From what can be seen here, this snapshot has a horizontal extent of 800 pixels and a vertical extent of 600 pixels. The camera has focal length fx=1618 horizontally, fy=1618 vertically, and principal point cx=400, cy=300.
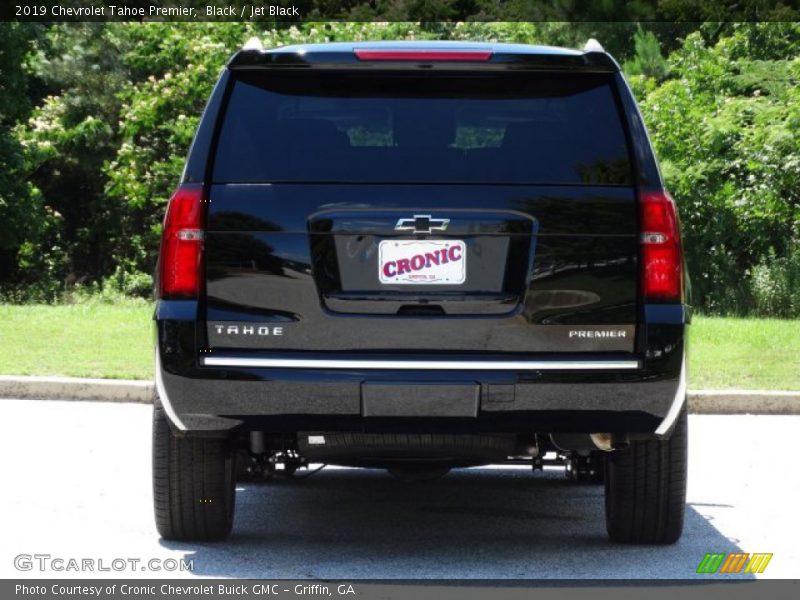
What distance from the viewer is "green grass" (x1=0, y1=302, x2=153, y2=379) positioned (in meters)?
13.6

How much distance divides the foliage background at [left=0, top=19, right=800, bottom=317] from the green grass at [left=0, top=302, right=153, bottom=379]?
9.78 meters

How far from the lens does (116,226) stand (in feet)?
142

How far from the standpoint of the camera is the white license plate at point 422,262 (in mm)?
5879

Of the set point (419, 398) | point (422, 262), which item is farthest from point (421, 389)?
point (422, 262)

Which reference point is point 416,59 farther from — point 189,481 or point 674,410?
point 189,481

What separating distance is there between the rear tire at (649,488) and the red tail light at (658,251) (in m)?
0.69

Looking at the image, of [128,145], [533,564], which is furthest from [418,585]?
[128,145]

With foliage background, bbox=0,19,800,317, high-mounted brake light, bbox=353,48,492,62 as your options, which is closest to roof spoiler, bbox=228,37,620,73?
high-mounted brake light, bbox=353,48,492,62

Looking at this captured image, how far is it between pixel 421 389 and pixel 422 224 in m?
0.60

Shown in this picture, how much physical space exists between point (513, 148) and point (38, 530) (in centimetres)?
279

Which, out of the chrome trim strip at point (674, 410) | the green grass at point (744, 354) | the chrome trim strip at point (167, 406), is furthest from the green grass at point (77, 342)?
the chrome trim strip at point (674, 410)

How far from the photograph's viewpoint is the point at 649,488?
6.61 m

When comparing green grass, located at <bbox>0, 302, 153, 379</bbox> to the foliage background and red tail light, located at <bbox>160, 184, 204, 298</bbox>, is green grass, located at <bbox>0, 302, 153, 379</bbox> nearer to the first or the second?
red tail light, located at <bbox>160, 184, 204, 298</bbox>

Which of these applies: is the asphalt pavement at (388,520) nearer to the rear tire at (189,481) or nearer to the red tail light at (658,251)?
the rear tire at (189,481)
